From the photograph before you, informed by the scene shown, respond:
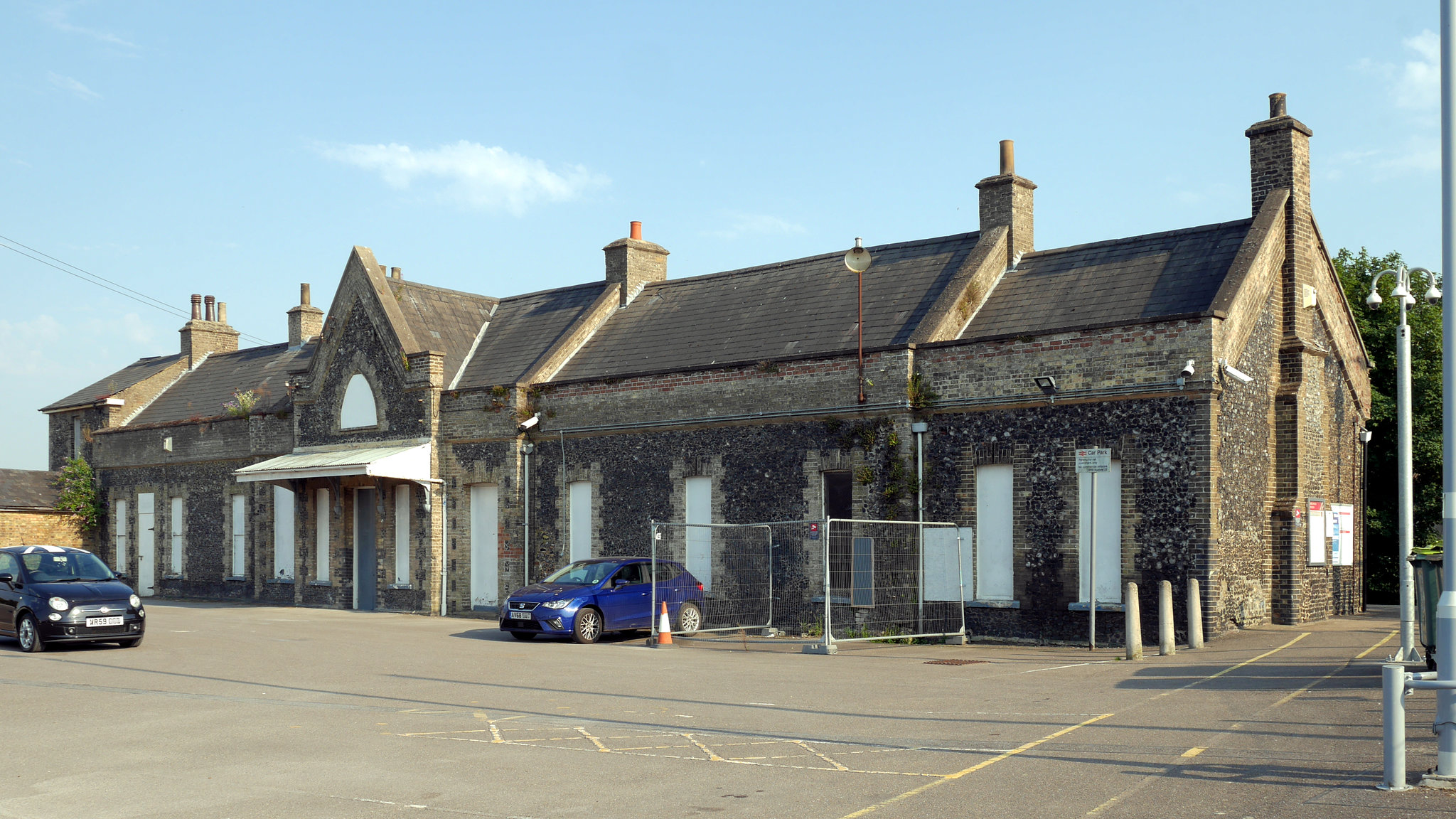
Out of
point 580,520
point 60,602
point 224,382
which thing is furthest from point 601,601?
point 224,382

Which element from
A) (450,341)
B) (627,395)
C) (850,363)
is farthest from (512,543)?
(850,363)

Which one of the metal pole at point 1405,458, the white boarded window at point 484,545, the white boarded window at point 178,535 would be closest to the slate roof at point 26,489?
the white boarded window at point 178,535

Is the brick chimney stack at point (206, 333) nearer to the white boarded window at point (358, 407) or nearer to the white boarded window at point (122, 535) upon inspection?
the white boarded window at point (122, 535)

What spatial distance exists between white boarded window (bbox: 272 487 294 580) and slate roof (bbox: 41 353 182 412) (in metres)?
11.0

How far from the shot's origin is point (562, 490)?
87.2 feet

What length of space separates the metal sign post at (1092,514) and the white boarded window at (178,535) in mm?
27078

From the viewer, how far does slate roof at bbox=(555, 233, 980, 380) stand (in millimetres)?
24469

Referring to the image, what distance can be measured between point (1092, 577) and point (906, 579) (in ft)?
12.3

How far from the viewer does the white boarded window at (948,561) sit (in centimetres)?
2106

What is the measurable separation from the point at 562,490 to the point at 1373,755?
19.3 m

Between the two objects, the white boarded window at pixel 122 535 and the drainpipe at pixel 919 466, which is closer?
the drainpipe at pixel 919 466

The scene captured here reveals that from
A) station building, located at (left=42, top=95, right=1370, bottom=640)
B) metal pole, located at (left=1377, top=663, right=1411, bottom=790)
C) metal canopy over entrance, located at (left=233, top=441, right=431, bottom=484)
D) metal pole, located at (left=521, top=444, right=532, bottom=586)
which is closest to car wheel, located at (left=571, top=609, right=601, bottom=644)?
station building, located at (left=42, top=95, right=1370, bottom=640)

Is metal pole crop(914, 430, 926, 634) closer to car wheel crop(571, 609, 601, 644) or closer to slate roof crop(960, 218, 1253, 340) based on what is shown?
slate roof crop(960, 218, 1253, 340)

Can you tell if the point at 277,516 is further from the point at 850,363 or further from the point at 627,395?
the point at 850,363
